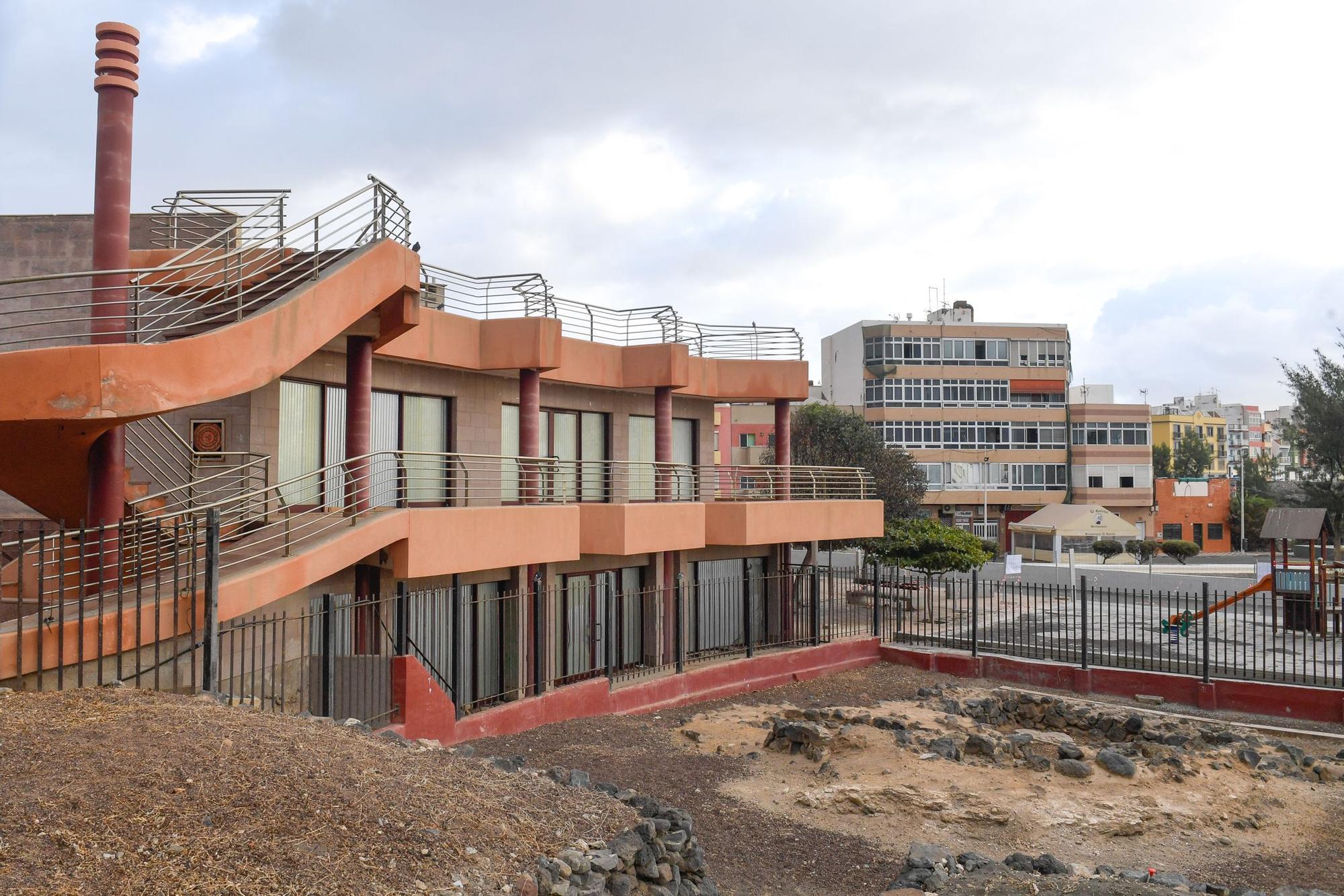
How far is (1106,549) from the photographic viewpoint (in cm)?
5322

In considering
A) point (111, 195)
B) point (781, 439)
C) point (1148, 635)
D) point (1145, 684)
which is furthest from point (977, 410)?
point (111, 195)

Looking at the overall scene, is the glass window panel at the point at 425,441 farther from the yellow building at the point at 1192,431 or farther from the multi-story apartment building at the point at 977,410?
the yellow building at the point at 1192,431

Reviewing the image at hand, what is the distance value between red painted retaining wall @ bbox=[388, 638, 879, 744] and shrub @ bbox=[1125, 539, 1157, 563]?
3417 centimetres

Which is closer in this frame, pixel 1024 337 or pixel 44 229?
pixel 44 229

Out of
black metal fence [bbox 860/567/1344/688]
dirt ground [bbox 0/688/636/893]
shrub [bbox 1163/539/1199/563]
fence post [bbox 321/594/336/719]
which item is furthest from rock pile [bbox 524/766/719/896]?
shrub [bbox 1163/539/1199/563]

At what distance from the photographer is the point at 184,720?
8602mm

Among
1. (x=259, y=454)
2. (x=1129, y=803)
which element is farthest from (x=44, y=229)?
(x=1129, y=803)

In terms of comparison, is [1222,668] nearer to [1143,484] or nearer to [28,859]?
[28,859]

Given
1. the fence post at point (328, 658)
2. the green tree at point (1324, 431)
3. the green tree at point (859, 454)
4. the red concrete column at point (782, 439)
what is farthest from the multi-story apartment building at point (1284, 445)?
the fence post at point (328, 658)

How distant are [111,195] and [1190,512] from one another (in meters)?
71.1

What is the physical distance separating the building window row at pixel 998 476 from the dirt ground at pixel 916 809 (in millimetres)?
49605

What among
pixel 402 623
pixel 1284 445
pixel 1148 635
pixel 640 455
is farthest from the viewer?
pixel 1284 445

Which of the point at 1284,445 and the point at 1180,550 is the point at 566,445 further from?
the point at 1284,445

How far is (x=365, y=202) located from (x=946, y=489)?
5537cm
